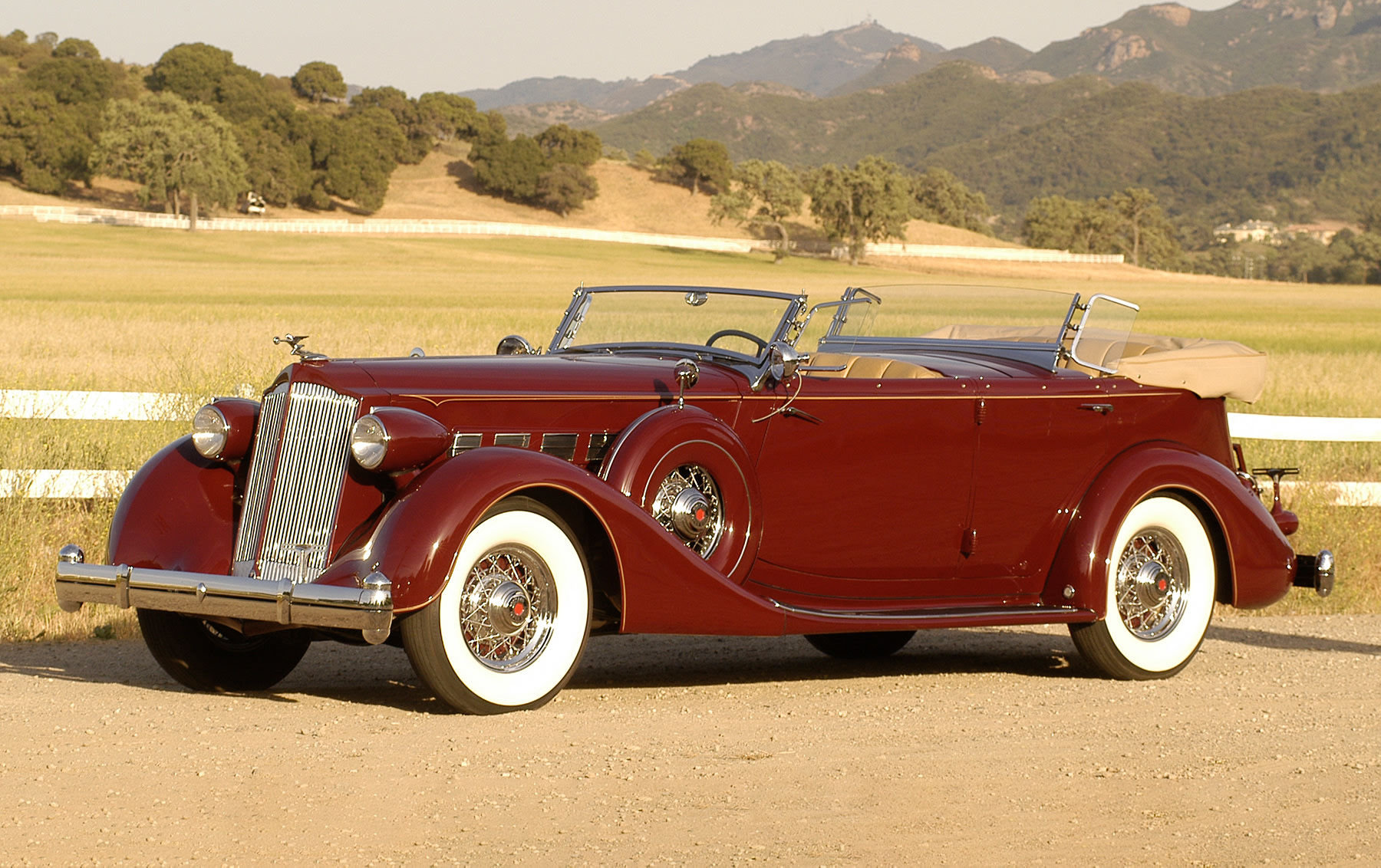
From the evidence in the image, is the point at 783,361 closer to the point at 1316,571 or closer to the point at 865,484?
the point at 865,484

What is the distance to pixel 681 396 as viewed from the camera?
5.49 m

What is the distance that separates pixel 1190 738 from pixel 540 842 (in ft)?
8.24

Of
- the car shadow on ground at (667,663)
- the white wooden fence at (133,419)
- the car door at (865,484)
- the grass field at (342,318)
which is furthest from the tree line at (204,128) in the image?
the car door at (865,484)

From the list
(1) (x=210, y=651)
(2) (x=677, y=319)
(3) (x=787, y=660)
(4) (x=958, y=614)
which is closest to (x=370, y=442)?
(1) (x=210, y=651)

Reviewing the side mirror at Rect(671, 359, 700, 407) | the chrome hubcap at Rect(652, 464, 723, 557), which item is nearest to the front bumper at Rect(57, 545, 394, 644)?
the chrome hubcap at Rect(652, 464, 723, 557)

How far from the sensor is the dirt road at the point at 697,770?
11.9ft

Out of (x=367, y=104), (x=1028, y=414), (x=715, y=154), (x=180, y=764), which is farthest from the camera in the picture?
A: (x=367, y=104)

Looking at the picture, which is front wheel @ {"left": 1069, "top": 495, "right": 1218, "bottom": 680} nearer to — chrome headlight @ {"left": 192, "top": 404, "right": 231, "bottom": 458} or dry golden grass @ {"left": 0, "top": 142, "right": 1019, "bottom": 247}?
chrome headlight @ {"left": 192, "top": 404, "right": 231, "bottom": 458}

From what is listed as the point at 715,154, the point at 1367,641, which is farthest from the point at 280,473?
the point at 715,154

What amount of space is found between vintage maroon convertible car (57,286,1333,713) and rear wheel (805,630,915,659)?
0.7 inches

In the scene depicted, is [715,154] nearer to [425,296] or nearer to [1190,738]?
[425,296]

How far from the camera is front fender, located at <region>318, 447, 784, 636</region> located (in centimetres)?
472

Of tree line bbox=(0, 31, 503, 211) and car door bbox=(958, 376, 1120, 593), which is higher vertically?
tree line bbox=(0, 31, 503, 211)

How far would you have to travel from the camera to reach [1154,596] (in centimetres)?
652
